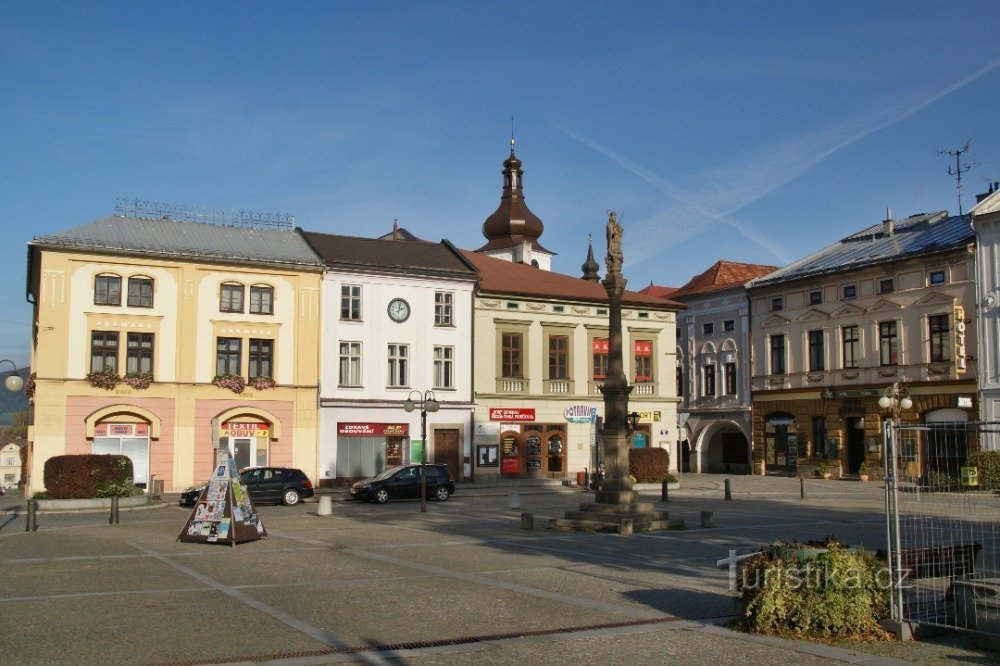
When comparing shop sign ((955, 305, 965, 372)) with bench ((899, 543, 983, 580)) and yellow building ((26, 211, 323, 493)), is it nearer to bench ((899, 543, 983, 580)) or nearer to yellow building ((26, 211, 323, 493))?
yellow building ((26, 211, 323, 493))

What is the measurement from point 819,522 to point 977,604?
662 inches

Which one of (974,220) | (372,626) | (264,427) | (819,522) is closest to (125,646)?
(372,626)

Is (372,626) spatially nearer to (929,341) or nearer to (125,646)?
(125,646)

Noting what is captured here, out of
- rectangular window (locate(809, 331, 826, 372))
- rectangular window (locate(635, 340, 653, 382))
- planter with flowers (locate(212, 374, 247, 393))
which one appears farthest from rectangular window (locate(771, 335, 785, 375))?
planter with flowers (locate(212, 374, 247, 393))

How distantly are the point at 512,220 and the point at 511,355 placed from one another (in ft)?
77.2

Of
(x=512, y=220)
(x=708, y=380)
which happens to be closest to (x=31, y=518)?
(x=708, y=380)

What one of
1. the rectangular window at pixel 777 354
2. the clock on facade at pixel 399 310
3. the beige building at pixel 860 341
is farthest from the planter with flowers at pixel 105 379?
the rectangular window at pixel 777 354

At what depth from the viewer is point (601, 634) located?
1129cm

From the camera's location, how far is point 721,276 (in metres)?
60.4

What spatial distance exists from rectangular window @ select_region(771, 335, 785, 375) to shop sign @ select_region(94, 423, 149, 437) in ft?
109

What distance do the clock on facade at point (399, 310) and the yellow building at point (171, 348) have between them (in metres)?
3.54

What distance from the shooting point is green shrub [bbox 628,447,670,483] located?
43219 millimetres

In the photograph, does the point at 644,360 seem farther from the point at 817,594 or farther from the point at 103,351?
the point at 817,594

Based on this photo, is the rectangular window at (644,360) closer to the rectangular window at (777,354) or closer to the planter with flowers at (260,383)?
the rectangular window at (777,354)
